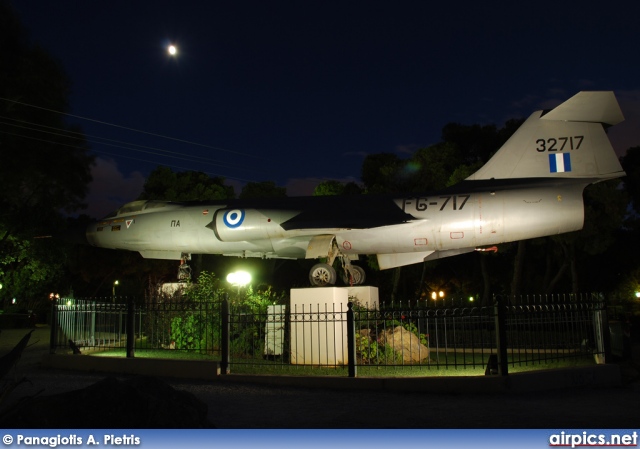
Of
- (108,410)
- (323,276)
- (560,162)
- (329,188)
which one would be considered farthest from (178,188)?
(108,410)

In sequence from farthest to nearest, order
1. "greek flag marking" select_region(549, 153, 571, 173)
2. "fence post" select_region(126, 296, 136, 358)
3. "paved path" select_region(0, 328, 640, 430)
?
1. "greek flag marking" select_region(549, 153, 571, 173)
2. "fence post" select_region(126, 296, 136, 358)
3. "paved path" select_region(0, 328, 640, 430)

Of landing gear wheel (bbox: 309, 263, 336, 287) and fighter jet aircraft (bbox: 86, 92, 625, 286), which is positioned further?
landing gear wheel (bbox: 309, 263, 336, 287)

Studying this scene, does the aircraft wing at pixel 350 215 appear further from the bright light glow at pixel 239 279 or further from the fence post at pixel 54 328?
the fence post at pixel 54 328

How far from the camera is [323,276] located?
15445mm

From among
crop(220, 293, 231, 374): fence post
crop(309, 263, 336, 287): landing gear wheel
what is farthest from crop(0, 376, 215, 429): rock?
crop(309, 263, 336, 287): landing gear wheel

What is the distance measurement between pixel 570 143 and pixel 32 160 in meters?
20.4

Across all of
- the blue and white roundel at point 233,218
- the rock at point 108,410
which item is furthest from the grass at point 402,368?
the rock at point 108,410

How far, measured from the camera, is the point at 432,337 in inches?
745

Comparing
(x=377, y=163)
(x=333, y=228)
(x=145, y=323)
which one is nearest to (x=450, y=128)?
(x=377, y=163)

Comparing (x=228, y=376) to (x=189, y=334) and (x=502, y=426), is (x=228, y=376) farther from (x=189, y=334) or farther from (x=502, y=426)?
(x=502, y=426)

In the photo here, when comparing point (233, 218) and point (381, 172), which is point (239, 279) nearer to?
point (233, 218)

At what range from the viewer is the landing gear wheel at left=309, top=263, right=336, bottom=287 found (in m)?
15.4

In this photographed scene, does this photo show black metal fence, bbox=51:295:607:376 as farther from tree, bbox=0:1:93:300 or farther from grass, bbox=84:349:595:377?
tree, bbox=0:1:93:300

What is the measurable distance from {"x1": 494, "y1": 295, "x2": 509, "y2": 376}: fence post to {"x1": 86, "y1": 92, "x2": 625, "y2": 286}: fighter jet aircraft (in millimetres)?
4603
